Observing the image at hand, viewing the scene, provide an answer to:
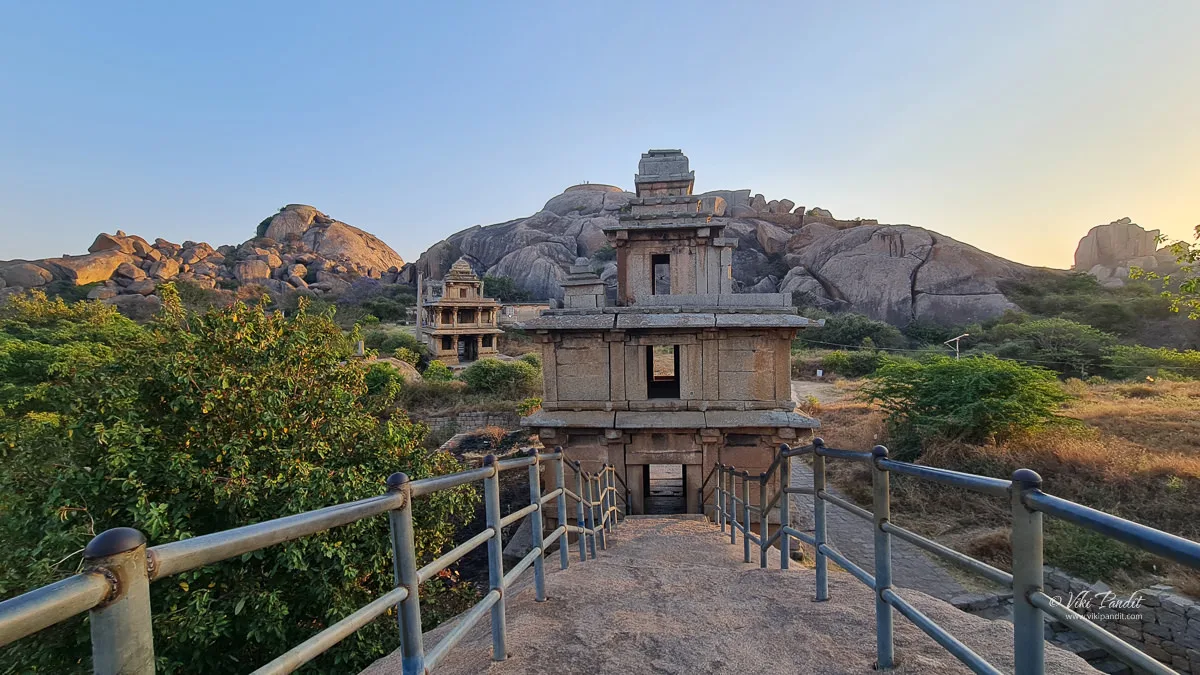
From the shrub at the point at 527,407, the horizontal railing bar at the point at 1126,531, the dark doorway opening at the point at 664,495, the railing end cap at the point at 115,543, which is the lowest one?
the dark doorway opening at the point at 664,495

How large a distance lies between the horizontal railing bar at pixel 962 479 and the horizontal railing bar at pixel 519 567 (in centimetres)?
205

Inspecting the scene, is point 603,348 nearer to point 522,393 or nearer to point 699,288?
point 699,288

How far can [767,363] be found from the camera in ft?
30.3

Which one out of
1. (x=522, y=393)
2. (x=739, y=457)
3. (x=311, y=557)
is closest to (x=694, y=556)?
(x=739, y=457)

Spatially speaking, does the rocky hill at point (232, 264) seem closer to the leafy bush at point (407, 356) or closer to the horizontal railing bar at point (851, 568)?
the leafy bush at point (407, 356)

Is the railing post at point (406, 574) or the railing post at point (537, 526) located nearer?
the railing post at point (406, 574)

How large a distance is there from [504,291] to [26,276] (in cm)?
4208

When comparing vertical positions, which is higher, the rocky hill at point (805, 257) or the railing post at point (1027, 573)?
the rocky hill at point (805, 257)

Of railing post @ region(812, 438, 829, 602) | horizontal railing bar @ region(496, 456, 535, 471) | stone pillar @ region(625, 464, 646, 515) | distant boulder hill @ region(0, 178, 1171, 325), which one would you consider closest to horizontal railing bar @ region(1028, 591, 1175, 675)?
railing post @ region(812, 438, 829, 602)

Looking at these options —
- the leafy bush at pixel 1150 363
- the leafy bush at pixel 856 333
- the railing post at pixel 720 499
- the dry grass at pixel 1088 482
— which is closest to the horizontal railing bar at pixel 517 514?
the railing post at pixel 720 499

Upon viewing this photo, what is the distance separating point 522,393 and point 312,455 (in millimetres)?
18620

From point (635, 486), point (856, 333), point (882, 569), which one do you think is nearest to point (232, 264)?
point (856, 333)

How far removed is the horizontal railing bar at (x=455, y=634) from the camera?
210cm

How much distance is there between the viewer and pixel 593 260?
174 feet
